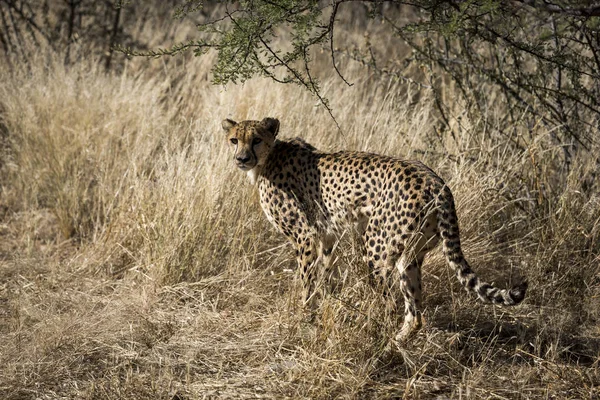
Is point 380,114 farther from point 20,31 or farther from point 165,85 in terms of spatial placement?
point 20,31

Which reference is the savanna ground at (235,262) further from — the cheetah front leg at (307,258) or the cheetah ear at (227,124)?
the cheetah ear at (227,124)

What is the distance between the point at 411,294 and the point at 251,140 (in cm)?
123

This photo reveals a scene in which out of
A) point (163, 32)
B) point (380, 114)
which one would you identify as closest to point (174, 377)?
point (380, 114)

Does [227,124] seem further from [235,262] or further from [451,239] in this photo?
[451,239]

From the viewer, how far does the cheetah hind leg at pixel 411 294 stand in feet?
12.1

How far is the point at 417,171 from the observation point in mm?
3703

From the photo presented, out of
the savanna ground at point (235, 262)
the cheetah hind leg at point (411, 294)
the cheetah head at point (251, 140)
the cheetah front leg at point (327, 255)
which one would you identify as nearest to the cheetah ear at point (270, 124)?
the cheetah head at point (251, 140)

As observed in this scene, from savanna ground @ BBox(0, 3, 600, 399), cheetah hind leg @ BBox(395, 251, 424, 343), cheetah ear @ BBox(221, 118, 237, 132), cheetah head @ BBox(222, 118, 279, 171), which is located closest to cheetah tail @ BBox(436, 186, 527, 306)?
cheetah hind leg @ BBox(395, 251, 424, 343)

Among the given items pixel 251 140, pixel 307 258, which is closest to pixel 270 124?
pixel 251 140

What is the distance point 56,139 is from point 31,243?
3.19 ft

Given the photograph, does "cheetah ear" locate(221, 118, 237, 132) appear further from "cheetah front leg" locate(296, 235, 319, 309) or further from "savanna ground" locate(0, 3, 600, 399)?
"cheetah front leg" locate(296, 235, 319, 309)

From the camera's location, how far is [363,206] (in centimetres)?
385

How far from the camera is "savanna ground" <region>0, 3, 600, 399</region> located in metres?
3.48

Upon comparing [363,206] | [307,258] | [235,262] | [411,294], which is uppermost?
[363,206]
